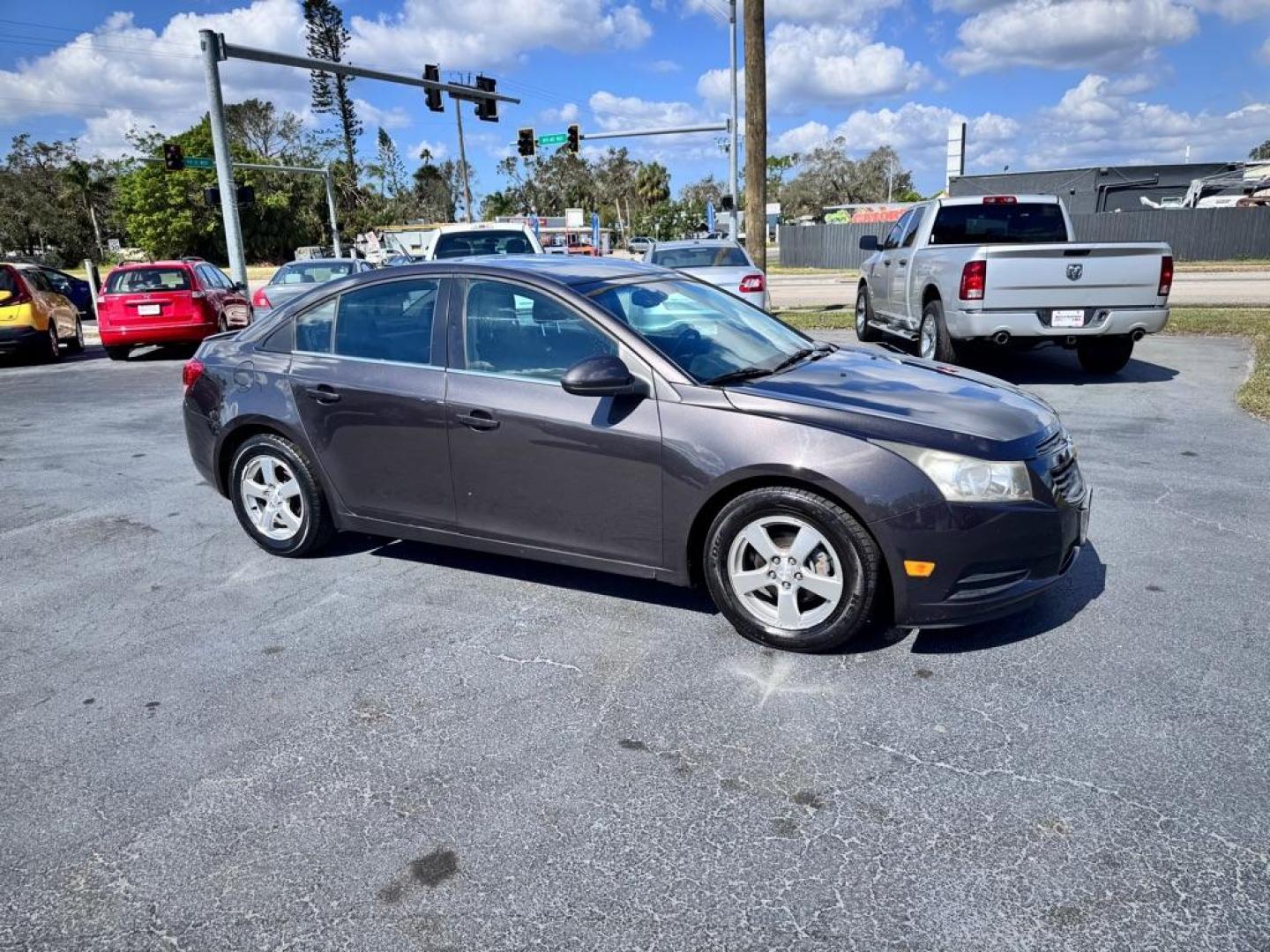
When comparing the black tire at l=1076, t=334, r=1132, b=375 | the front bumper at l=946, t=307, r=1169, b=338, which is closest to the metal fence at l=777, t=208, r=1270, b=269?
the black tire at l=1076, t=334, r=1132, b=375

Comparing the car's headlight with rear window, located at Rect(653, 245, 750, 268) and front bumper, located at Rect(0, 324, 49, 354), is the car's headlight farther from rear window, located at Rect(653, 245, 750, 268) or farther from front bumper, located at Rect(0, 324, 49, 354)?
front bumper, located at Rect(0, 324, 49, 354)

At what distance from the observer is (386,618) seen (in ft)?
14.3

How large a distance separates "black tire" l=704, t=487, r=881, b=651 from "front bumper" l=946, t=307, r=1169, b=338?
20.2ft

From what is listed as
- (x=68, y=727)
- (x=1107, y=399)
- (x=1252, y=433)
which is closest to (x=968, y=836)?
(x=68, y=727)

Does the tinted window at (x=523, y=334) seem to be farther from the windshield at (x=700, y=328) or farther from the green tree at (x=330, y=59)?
the green tree at (x=330, y=59)

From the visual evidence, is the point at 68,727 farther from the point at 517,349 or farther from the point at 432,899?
the point at 517,349

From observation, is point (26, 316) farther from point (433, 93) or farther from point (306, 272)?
point (433, 93)

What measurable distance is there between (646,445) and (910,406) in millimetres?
1095

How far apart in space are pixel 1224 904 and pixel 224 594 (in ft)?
14.2

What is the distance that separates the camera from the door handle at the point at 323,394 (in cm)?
473

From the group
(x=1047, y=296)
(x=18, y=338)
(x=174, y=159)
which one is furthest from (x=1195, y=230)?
(x=18, y=338)

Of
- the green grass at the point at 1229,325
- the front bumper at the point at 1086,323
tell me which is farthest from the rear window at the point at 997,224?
the green grass at the point at 1229,325

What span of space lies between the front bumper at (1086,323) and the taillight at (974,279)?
0.57ft

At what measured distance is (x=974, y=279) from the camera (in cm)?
907
